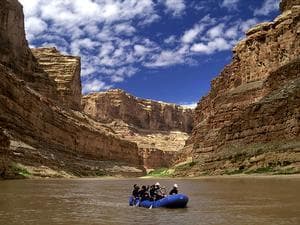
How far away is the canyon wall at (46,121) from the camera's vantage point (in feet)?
250

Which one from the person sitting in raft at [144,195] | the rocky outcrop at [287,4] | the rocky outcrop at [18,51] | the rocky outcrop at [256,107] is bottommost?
the person sitting in raft at [144,195]

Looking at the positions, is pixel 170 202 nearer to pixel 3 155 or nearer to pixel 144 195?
pixel 144 195

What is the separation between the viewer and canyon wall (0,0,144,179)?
76188 mm

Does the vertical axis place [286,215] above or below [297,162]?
below

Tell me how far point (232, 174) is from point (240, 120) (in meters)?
14.6

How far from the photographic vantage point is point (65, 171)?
3159 inches

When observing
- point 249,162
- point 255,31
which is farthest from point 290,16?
point 249,162

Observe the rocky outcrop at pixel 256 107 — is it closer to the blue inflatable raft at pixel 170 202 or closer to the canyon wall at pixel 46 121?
the canyon wall at pixel 46 121

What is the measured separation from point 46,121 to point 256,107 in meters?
40.2

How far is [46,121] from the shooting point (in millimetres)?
89625

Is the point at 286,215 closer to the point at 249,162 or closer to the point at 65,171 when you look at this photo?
the point at 249,162

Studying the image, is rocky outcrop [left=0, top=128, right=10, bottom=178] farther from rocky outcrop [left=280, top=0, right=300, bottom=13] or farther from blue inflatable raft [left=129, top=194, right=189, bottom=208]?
rocky outcrop [left=280, top=0, right=300, bottom=13]

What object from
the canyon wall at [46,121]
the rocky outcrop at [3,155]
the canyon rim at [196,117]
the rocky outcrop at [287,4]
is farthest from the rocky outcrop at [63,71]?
the rocky outcrop at [3,155]

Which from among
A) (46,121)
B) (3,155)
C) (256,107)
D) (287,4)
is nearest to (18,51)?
(46,121)
